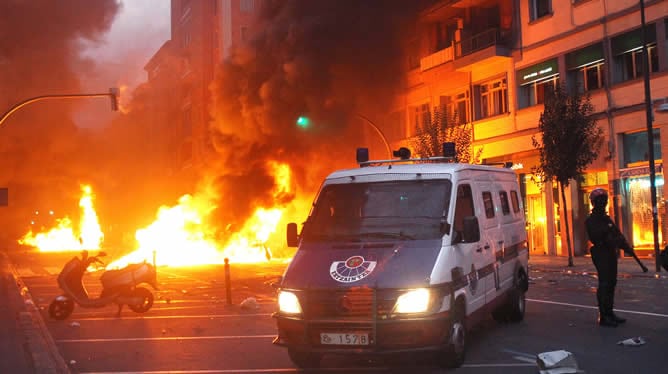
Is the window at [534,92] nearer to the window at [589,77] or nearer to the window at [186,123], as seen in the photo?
the window at [589,77]

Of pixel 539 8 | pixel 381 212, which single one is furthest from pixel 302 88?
pixel 381 212

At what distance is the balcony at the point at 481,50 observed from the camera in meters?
27.6

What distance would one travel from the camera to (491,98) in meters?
29.4

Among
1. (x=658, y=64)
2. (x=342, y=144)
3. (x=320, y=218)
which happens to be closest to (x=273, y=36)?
(x=342, y=144)

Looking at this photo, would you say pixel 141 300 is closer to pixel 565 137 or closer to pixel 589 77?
pixel 565 137

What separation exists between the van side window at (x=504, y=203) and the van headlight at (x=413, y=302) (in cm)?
351

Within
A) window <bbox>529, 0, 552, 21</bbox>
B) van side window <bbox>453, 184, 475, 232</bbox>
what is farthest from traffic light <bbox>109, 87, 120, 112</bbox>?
van side window <bbox>453, 184, 475, 232</bbox>

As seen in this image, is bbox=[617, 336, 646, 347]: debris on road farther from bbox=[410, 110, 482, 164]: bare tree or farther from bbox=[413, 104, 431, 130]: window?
bbox=[413, 104, 431, 130]: window

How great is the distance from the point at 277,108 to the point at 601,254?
22.9m

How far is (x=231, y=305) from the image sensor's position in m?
13.6

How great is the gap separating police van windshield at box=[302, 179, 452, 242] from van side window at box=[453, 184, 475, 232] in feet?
0.58

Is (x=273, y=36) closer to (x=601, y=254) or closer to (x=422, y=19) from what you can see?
(x=422, y=19)

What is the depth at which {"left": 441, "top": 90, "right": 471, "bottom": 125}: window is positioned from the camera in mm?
30641

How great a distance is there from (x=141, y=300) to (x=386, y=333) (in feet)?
23.8
